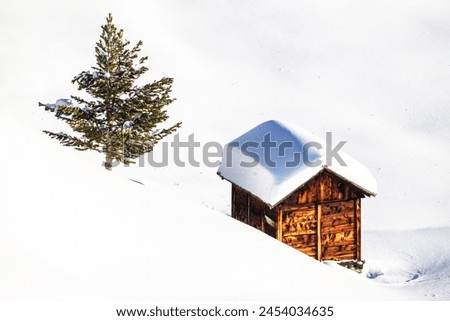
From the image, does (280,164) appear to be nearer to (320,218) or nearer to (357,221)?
(320,218)

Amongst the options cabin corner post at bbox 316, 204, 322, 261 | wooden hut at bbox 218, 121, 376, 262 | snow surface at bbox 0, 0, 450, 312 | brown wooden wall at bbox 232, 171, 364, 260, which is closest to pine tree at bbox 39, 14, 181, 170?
snow surface at bbox 0, 0, 450, 312

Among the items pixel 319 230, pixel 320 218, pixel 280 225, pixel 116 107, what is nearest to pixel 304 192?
pixel 320 218

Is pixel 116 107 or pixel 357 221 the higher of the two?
pixel 116 107

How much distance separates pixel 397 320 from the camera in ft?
34.3

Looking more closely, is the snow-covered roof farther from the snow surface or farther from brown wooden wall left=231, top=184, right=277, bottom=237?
the snow surface

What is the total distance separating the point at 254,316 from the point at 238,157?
11317 mm

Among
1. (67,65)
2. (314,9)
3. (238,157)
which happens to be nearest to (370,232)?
(238,157)

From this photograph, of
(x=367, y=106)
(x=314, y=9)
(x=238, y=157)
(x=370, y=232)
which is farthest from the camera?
(x=314, y=9)

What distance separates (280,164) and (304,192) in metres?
1.15

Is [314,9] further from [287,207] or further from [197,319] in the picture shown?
[197,319]

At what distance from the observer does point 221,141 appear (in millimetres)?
38062

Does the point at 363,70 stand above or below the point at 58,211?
above

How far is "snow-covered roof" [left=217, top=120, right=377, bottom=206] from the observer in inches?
712

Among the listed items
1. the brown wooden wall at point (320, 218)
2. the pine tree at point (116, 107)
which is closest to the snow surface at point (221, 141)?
the pine tree at point (116, 107)
